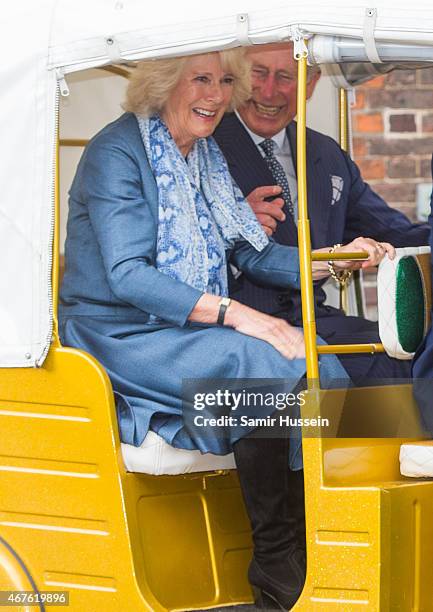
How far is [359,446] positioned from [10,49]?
140cm

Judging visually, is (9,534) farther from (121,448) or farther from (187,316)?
(187,316)

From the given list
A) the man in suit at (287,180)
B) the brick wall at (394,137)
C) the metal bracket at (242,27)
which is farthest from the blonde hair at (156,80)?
the brick wall at (394,137)

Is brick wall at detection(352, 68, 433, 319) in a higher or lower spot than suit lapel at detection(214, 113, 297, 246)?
higher

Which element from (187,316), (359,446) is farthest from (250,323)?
(359,446)

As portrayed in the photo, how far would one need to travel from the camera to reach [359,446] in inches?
135

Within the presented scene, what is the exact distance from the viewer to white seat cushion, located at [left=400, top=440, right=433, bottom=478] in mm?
3242

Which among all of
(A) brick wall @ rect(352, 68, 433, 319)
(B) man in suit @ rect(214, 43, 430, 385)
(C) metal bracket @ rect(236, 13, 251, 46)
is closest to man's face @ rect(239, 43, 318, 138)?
(B) man in suit @ rect(214, 43, 430, 385)

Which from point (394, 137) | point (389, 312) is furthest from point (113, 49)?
point (394, 137)

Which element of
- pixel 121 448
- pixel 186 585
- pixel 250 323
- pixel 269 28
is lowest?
pixel 186 585

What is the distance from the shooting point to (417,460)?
10.7 ft

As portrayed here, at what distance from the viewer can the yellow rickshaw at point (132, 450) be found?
3188 mm

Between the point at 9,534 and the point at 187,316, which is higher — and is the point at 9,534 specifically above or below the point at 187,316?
below

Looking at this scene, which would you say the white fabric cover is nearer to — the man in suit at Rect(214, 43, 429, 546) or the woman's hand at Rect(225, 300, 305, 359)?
the woman's hand at Rect(225, 300, 305, 359)

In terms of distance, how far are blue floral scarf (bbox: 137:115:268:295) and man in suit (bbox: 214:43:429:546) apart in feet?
0.60
